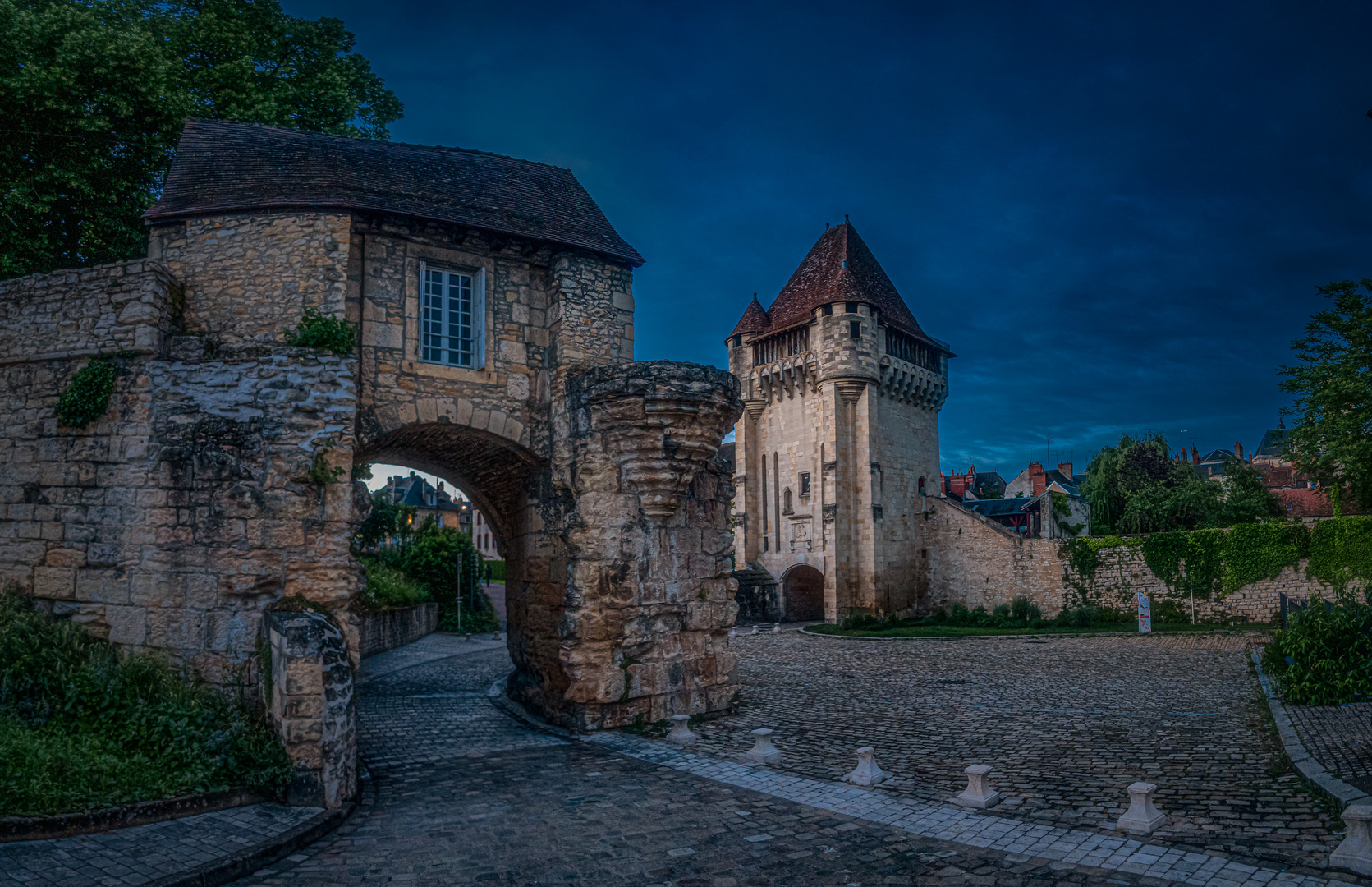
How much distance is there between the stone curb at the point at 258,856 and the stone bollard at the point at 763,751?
3821mm

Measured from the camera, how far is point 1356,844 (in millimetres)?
4719

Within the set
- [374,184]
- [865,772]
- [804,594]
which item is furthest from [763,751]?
[804,594]

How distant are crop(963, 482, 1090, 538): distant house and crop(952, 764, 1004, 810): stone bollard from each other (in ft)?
107

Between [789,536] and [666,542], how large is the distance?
21368 millimetres

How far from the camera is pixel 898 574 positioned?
30562 mm

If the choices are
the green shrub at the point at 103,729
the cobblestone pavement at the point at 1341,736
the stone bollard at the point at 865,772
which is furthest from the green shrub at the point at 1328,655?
the green shrub at the point at 103,729

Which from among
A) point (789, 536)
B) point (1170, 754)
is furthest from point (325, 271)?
point (789, 536)

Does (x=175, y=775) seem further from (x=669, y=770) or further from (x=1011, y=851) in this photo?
(x=1011, y=851)

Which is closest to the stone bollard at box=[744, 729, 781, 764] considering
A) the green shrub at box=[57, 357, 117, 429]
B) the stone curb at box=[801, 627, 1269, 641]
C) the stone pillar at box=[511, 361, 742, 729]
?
the stone pillar at box=[511, 361, 742, 729]

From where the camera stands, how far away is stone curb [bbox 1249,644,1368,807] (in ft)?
19.4

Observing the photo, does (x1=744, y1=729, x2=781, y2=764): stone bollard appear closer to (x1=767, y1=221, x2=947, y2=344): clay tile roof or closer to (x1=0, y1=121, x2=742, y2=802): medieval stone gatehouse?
(x1=0, y1=121, x2=742, y2=802): medieval stone gatehouse

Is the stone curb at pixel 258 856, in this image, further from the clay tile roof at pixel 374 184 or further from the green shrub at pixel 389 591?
the green shrub at pixel 389 591

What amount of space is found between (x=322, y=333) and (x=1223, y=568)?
1051 inches

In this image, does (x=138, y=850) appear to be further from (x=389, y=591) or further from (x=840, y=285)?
(x=840, y=285)
